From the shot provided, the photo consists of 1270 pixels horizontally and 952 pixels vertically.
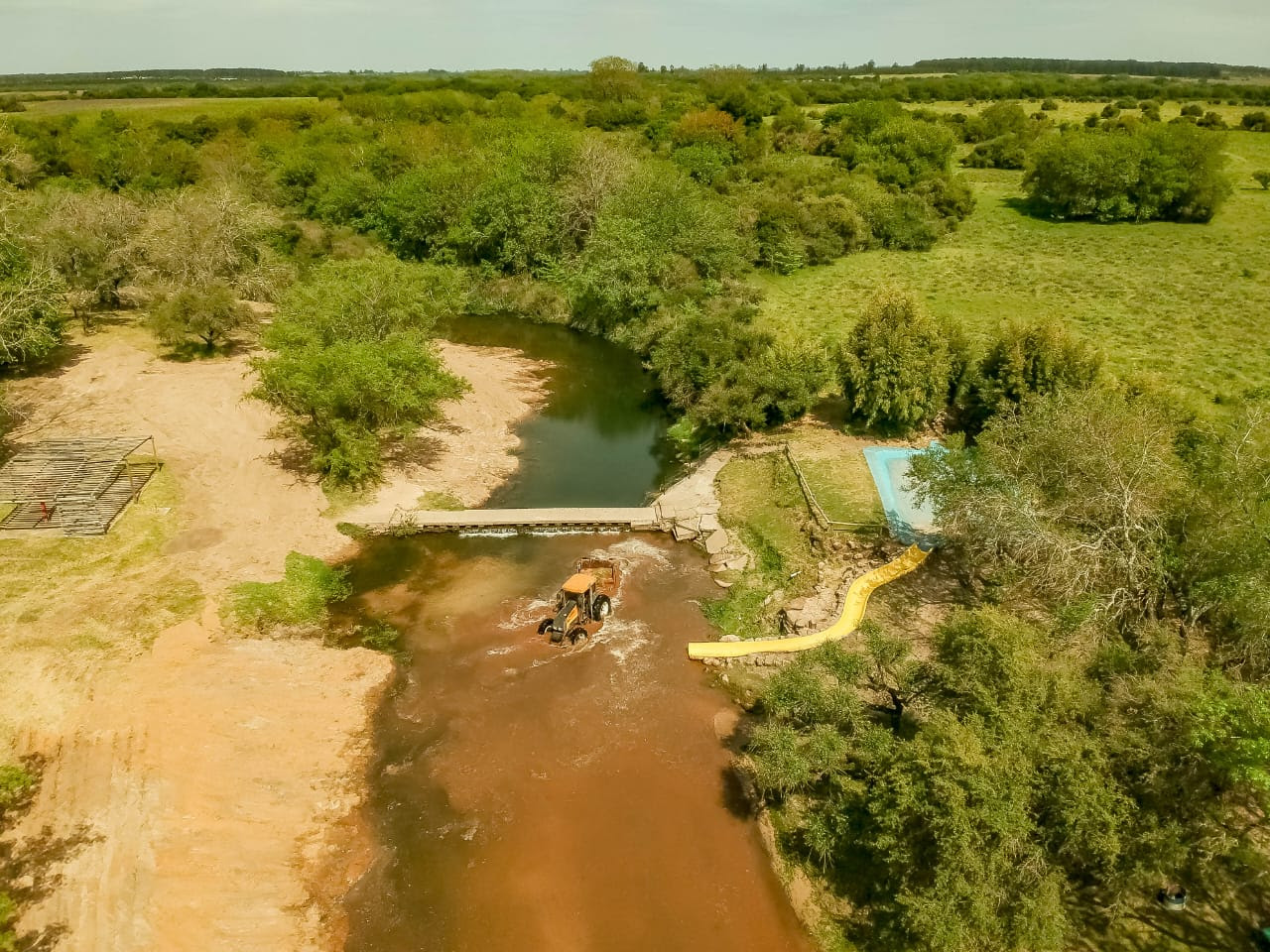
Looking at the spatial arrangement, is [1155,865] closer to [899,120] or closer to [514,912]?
[514,912]

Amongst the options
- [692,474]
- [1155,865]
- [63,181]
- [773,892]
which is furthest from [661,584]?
[63,181]

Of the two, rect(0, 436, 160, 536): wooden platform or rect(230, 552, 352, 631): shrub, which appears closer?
rect(230, 552, 352, 631): shrub

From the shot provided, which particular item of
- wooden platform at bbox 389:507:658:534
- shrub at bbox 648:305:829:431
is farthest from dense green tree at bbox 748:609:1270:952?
shrub at bbox 648:305:829:431

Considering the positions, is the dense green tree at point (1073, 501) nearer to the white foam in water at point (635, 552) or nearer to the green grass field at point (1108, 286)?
the white foam in water at point (635, 552)

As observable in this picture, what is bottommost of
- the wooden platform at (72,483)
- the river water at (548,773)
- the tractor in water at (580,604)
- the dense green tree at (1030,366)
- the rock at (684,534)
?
the river water at (548,773)

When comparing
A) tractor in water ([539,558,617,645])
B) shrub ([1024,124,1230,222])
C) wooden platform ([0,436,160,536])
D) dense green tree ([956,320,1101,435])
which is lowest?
tractor in water ([539,558,617,645])

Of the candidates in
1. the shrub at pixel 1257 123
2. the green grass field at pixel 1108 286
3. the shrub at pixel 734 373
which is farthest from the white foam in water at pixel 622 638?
the shrub at pixel 1257 123

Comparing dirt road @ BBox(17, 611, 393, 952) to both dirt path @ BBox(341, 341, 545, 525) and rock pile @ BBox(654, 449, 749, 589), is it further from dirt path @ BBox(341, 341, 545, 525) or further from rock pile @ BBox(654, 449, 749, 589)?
rock pile @ BBox(654, 449, 749, 589)
